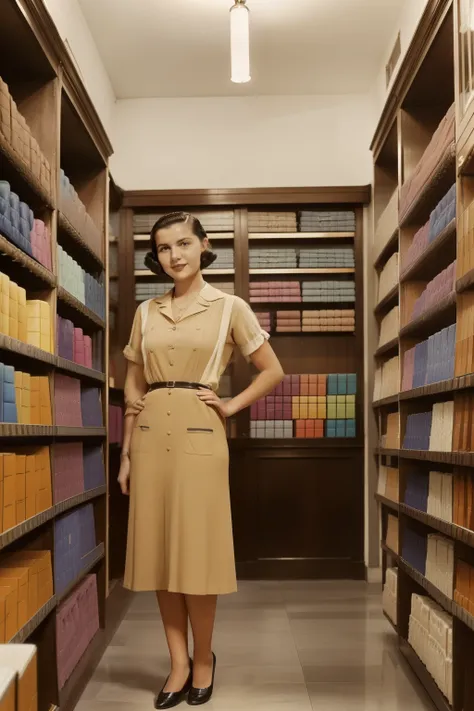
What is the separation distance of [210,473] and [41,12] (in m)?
1.74

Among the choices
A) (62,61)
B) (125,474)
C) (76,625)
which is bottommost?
(76,625)

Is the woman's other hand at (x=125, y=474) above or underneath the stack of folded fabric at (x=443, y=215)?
underneath

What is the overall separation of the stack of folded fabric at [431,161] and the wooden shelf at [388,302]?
522 millimetres

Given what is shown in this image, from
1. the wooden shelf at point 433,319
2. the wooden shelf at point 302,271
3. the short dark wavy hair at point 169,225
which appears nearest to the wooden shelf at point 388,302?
the wooden shelf at point 433,319

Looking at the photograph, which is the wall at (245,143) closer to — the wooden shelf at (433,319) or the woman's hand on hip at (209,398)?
the wooden shelf at (433,319)

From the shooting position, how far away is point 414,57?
3471mm

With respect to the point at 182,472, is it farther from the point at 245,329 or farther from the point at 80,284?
the point at 80,284

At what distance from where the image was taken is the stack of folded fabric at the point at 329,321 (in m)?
5.51

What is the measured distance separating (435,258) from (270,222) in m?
2.27

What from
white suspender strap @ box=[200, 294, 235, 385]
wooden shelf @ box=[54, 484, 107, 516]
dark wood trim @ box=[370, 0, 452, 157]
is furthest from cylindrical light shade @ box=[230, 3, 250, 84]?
wooden shelf @ box=[54, 484, 107, 516]

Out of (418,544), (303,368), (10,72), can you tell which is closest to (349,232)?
(303,368)

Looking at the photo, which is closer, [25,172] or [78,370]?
[25,172]

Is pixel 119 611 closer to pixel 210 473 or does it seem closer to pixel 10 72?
pixel 210 473

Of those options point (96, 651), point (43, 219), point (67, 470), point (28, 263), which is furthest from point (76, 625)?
point (43, 219)
